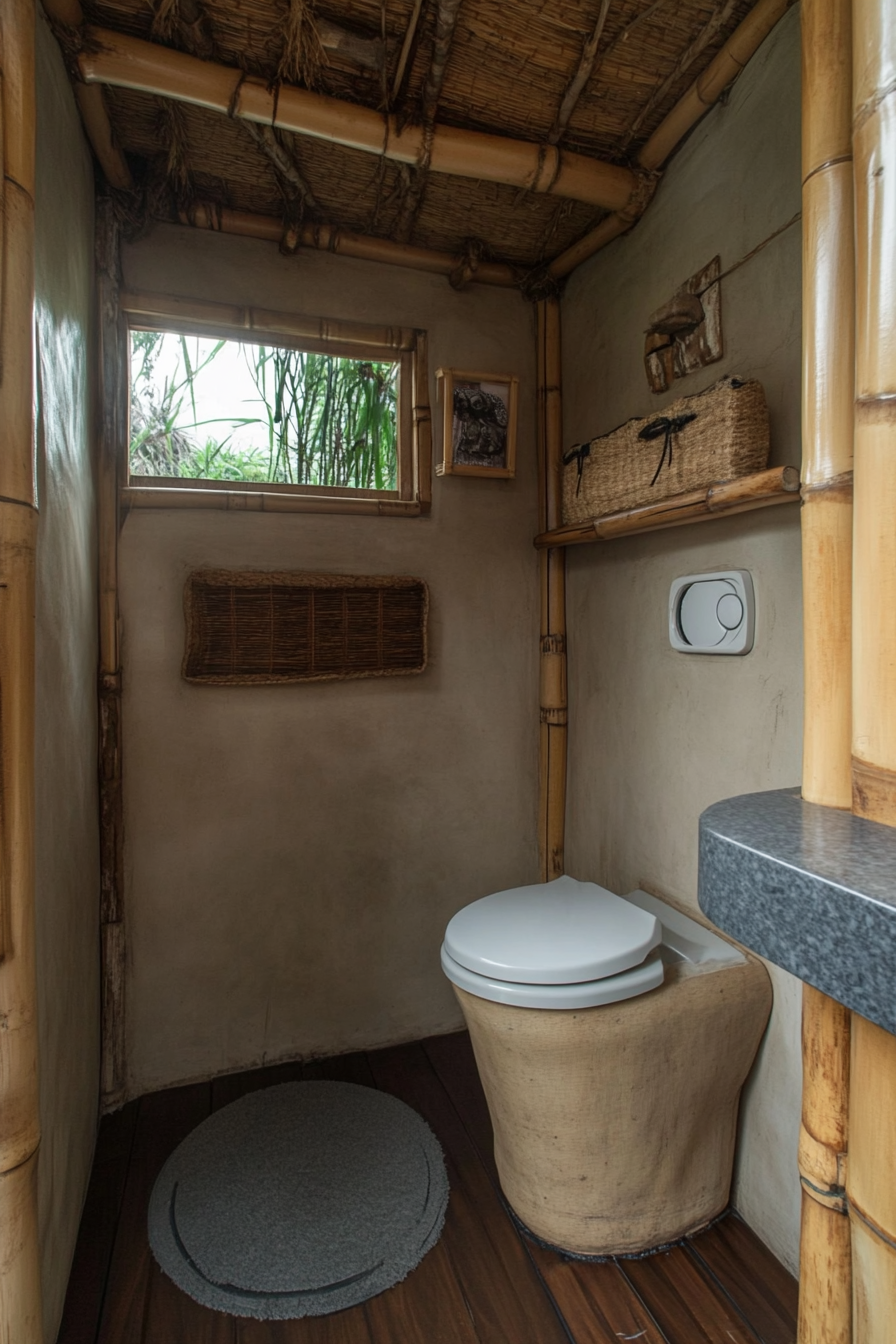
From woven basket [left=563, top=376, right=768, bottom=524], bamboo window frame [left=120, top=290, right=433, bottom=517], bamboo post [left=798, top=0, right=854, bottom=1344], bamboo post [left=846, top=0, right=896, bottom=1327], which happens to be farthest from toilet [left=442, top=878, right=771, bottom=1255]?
bamboo window frame [left=120, top=290, right=433, bottom=517]

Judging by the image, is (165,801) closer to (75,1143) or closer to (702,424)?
(75,1143)

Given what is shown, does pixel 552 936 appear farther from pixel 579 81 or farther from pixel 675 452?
pixel 579 81

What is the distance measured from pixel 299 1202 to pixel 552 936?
805 mm

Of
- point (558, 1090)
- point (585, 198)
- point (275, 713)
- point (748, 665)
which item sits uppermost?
point (585, 198)

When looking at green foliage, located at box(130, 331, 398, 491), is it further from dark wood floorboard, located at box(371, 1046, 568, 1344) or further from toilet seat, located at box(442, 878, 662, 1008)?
dark wood floorboard, located at box(371, 1046, 568, 1344)

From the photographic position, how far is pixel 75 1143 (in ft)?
4.69

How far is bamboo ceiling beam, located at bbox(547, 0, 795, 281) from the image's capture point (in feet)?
4.34

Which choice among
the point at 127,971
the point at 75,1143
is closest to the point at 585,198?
the point at 127,971

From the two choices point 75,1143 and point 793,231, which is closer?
point 793,231

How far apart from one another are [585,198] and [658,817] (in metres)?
1.53

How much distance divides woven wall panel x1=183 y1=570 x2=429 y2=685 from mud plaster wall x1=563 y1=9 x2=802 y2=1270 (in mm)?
541

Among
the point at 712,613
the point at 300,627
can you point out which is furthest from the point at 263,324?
the point at 712,613

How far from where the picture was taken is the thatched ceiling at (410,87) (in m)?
1.34

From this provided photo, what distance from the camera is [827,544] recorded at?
33.0 inches
